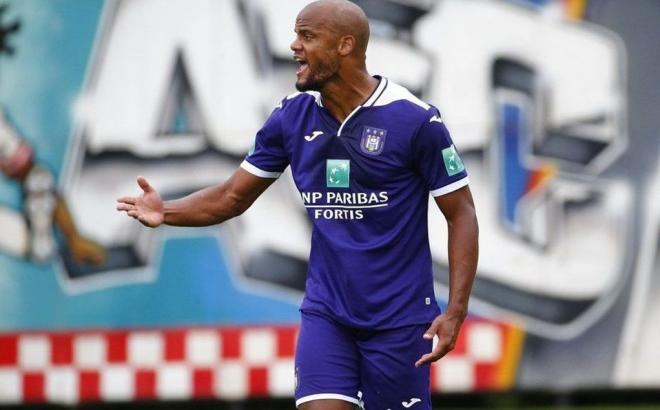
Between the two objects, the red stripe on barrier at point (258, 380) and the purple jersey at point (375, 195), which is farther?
the red stripe on barrier at point (258, 380)

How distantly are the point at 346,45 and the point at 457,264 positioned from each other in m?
0.81

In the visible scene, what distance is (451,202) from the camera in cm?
508

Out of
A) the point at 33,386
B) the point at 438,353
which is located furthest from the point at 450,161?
the point at 33,386

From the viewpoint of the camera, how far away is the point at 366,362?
5125 mm

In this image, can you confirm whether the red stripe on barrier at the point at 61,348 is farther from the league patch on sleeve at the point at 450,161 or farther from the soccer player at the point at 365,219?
the league patch on sleeve at the point at 450,161

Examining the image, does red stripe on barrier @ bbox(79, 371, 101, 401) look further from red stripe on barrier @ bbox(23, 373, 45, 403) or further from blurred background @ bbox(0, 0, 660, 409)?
red stripe on barrier @ bbox(23, 373, 45, 403)

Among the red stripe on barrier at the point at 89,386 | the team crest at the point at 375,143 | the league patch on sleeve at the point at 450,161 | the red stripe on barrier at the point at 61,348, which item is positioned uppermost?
the team crest at the point at 375,143

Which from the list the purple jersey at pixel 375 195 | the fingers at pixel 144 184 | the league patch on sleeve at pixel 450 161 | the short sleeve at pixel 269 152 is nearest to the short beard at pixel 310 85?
the purple jersey at pixel 375 195

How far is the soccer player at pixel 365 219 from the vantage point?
504 centimetres

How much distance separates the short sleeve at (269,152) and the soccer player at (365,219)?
0.30 ft

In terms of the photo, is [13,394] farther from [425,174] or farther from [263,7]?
[425,174]

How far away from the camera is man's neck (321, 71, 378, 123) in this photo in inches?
201

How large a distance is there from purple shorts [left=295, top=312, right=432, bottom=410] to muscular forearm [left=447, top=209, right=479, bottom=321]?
185 millimetres

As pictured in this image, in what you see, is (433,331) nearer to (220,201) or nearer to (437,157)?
(437,157)
